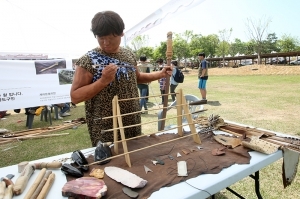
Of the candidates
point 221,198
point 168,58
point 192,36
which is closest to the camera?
point 168,58

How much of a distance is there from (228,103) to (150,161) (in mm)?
6729

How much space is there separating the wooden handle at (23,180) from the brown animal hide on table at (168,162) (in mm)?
203

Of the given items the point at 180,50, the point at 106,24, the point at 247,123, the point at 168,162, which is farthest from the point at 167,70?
the point at 180,50

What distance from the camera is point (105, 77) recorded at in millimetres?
1259

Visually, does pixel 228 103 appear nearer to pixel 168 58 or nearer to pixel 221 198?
pixel 221 198

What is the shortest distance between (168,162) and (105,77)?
61 centimetres

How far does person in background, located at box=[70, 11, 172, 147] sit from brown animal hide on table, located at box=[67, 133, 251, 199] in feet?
0.82

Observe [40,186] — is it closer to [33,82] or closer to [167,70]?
[167,70]

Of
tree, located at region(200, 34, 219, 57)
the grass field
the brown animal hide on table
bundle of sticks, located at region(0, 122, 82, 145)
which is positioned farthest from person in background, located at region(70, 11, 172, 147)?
tree, located at region(200, 34, 219, 57)

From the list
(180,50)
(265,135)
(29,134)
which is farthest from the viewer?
(180,50)

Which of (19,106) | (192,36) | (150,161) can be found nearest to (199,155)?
(150,161)

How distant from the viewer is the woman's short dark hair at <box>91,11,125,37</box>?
1291 mm

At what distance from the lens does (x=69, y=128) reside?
5578 mm

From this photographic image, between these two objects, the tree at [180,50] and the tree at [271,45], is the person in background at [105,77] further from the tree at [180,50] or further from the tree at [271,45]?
the tree at [271,45]
